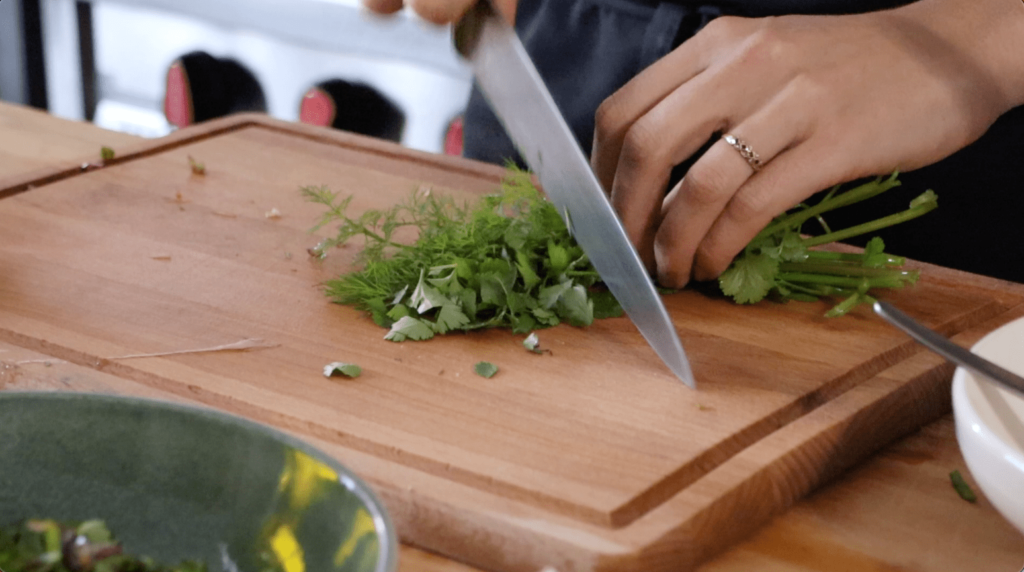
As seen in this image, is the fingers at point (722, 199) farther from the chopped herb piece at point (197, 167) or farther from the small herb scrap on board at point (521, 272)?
the chopped herb piece at point (197, 167)

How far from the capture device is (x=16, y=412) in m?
0.64

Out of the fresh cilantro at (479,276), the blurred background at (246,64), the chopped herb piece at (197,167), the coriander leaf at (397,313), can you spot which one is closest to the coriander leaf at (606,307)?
the fresh cilantro at (479,276)

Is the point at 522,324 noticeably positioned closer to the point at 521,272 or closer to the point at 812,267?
the point at 521,272

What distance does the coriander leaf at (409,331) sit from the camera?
3.50 ft

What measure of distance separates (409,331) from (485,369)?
11 cm

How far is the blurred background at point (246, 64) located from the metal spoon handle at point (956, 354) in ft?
3.95

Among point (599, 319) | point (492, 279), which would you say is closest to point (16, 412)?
point (492, 279)

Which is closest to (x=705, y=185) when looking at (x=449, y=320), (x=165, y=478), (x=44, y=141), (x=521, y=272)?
(x=521, y=272)

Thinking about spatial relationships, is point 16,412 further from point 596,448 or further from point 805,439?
point 805,439

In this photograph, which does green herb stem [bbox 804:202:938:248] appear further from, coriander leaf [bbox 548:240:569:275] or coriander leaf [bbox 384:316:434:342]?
coriander leaf [bbox 384:316:434:342]

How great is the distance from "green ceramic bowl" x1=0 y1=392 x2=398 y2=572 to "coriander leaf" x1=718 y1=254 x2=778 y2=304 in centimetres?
71

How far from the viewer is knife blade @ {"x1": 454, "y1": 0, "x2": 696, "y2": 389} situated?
106 cm

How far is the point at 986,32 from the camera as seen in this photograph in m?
1.32

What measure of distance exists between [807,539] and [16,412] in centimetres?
60
